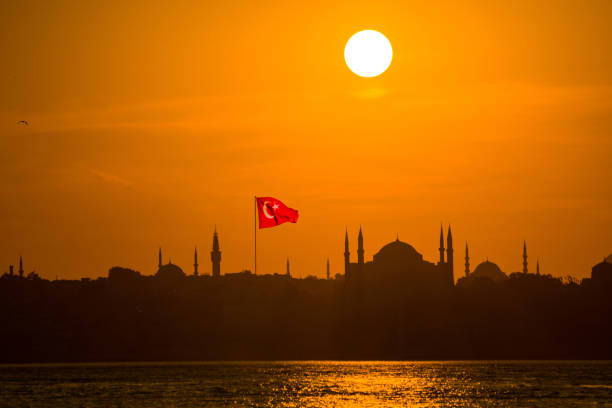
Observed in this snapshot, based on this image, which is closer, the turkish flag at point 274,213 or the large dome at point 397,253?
the turkish flag at point 274,213

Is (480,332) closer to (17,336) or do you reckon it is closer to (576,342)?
(576,342)

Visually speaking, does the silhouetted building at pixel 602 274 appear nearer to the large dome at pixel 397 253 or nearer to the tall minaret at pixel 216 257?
the large dome at pixel 397 253

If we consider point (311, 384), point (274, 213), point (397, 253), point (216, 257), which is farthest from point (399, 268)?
point (274, 213)

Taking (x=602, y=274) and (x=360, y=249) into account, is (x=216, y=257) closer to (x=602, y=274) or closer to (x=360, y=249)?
(x=360, y=249)

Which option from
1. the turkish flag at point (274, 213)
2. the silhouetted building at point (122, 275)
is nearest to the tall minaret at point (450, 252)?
the silhouetted building at point (122, 275)

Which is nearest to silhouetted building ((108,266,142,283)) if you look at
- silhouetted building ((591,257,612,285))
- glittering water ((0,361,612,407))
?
glittering water ((0,361,612,407))

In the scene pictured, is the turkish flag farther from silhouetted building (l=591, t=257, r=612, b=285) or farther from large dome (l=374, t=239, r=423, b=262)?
silhouetted building (l=591, t=257, r=612, b=285)
